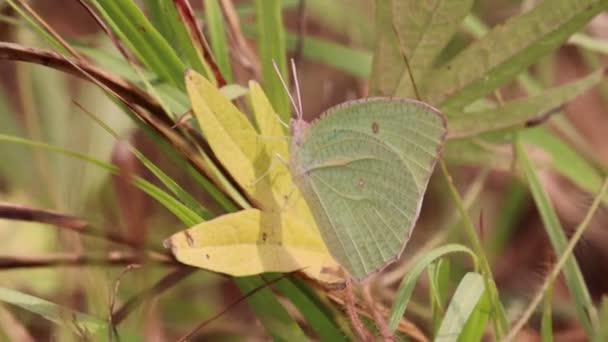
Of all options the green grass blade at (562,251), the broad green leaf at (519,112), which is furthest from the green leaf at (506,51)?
the green grass blade at (562,251)

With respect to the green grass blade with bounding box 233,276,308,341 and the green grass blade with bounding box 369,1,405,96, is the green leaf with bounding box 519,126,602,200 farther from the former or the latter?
the green grass blade with bounding box 233,276,308,341

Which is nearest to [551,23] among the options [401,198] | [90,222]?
[401,198]

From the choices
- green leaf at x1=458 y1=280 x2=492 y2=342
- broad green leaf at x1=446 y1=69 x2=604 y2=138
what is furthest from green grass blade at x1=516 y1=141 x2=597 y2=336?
green leaf at x1=458 y1=280 x2=492 y2=342

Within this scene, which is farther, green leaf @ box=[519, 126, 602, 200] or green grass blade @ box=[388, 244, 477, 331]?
green leaf @ box=[519, 126, 602, 200]

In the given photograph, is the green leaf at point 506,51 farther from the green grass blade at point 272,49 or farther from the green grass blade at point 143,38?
the green grass blade at point 143,38

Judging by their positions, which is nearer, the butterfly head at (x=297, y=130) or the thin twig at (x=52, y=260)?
the thin twig at (x=52, y=260)

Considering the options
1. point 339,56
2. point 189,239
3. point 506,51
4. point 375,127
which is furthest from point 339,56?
point 189,239
